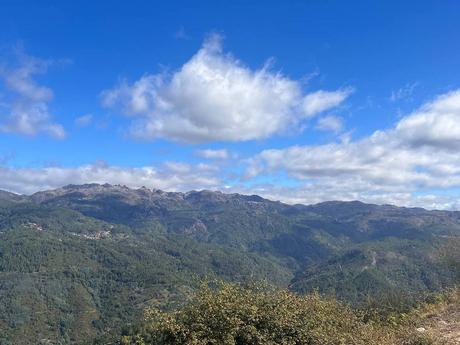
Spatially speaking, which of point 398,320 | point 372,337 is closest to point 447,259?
point 398,320

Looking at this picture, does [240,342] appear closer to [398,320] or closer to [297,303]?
[297,303]

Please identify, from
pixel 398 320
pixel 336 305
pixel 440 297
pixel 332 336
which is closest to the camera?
pixel 332 336

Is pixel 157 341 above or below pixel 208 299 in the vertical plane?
below

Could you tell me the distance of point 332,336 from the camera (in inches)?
565

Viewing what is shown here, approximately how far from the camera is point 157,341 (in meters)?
14.1

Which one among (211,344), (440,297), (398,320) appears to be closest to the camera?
(211,344)

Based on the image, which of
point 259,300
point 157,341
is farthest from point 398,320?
point 157,341

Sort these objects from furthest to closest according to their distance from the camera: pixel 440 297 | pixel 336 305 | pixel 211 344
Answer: pixel 440 297 < pixel 336 305 < pixel 211 344

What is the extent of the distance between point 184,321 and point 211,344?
1333 millimetres

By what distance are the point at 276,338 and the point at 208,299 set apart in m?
2.58

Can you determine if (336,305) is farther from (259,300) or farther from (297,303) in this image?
(259,300)

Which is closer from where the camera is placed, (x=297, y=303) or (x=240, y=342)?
(x=240, y=342)

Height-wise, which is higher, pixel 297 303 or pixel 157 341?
pixel 297 303

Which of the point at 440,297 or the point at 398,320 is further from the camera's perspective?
the point at 440,297
